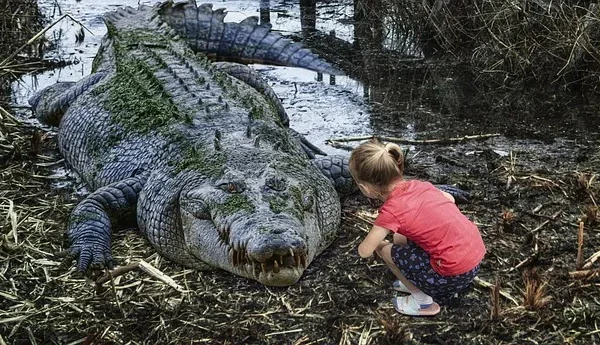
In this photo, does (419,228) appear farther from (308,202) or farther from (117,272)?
(117,272)

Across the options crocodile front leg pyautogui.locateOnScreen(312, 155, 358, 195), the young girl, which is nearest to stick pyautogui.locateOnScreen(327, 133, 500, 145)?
crocodile front leg pyautogui.locateOnScreen(312, 155, 358, 195)

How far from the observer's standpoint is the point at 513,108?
6324 mm

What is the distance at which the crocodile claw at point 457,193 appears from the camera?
14.6 ft

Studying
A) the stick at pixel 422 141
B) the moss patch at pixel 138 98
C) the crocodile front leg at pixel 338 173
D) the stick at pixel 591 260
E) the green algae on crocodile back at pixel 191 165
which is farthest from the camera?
the stick at pixel 422 141

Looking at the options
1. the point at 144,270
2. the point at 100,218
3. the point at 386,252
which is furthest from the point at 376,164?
the point at 100,218

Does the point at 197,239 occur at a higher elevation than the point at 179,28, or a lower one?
lower

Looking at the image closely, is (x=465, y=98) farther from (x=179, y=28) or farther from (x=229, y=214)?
(x=229, y=214)

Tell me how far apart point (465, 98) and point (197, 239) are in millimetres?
3701

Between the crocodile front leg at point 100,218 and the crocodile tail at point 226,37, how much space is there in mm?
3466

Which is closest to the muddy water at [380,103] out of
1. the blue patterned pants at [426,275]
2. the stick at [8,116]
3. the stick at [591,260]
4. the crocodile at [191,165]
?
the crocodile at [191,165]

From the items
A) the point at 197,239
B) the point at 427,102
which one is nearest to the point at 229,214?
the point at 197,239

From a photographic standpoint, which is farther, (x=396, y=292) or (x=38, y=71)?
(x=38, y=71)

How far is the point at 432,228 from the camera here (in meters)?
3.18

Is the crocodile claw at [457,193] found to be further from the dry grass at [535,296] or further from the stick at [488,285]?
the dry grass at [535,296]
